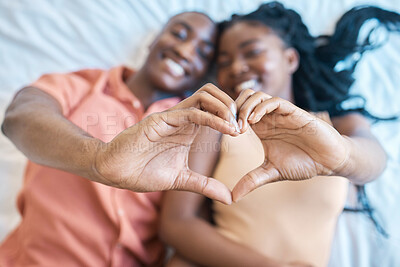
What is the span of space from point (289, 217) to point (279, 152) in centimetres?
24

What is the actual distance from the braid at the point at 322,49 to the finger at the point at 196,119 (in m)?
0.49

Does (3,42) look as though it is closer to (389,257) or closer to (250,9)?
(250,9)

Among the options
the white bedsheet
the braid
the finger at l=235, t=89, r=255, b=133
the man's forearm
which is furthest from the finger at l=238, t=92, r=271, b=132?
the white bedsheet

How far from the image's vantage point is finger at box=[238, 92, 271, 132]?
45 cm

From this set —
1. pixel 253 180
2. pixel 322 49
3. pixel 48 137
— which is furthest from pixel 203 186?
pixel 322 49

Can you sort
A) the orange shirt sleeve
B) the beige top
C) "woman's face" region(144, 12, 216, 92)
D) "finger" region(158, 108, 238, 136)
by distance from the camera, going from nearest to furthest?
1. "finger" region(158, 108, 238, 136)
2. the beige top
3. the orange shirt sleeve
4. "woman's face" region(144, 12, 216, 92)

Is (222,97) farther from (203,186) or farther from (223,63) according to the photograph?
(223,63)

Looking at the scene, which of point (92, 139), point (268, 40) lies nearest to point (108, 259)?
point (92, 139)

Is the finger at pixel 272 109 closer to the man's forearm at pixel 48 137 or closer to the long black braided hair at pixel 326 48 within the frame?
the man's forearm at pixel 48 137

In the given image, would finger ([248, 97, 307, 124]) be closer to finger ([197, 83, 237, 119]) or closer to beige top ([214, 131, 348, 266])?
finger ([197, 83, 237, 119])

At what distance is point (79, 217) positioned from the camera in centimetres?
77

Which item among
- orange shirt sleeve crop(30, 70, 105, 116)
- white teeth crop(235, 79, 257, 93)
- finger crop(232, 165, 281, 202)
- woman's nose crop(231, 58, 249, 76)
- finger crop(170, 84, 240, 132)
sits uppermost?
finger crop(170, 84, 240, 132)

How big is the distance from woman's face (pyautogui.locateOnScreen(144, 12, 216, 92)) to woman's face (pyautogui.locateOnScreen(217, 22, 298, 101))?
5 cm

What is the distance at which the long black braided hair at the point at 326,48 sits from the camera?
90 centimetres
